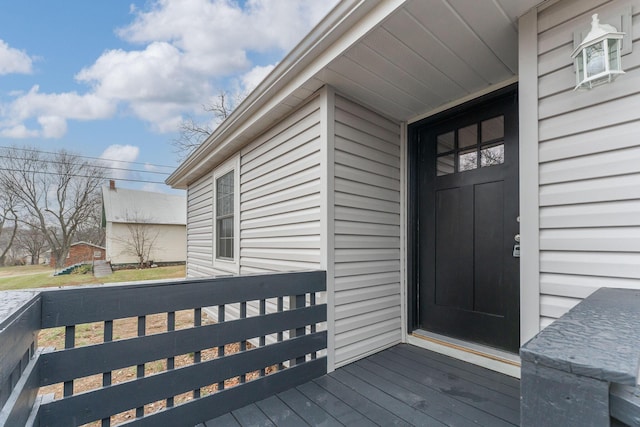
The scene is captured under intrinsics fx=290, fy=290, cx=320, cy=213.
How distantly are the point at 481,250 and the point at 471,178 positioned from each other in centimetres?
61

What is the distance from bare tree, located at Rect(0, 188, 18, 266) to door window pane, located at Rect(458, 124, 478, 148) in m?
20.7

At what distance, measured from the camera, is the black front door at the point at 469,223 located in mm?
2229

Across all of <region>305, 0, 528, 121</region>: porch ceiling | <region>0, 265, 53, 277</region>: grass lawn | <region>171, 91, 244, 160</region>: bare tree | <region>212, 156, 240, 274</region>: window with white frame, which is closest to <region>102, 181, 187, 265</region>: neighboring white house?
<region>0, 265, 53, 277</region>: grass lawn

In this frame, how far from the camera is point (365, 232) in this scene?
263 centimetres

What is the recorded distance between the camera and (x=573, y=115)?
4.92 feet

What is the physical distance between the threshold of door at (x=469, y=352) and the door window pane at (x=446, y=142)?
1700mm

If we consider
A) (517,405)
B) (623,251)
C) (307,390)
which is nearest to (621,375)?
(623,251)

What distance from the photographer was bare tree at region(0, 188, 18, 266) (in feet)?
47.6

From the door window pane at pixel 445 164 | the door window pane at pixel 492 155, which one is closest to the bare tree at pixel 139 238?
the door window pane at pixel 445 164

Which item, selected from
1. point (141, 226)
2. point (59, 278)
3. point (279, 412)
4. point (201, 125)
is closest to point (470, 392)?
point (279, 412)

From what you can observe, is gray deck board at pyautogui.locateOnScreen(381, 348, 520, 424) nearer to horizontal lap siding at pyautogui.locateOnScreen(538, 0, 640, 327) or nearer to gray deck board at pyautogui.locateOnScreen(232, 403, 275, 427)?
horizontal lap siding at pyautogui.locateOnScreen(538, 0, 640, 327)

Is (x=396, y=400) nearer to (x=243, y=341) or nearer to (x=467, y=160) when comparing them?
(x=243, y=341)

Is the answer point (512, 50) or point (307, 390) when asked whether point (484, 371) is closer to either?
point (307, 390)

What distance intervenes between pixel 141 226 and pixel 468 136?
1691cm
